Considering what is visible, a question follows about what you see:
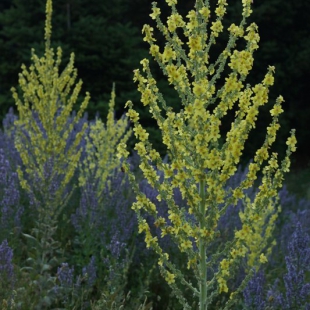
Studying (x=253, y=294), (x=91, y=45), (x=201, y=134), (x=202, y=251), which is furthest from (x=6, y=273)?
(x=91, y=45)

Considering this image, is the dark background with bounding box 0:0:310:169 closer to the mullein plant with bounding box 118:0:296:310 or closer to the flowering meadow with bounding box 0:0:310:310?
the flowering meadow with bounding box 0:0:310:310

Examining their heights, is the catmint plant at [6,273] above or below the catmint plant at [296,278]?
below

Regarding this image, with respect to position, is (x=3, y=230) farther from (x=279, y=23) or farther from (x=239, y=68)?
(x=279, y=23)

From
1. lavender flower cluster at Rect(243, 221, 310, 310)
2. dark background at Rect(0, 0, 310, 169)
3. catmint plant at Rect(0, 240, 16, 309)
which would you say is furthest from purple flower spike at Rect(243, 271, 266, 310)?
dark background at Rect(0, 0, 310, 169)

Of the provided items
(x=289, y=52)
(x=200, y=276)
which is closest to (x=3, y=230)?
(x=200, y=276)

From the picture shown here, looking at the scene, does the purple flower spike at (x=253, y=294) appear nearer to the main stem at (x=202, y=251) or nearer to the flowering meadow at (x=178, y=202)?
the flowering meadow at (x=178, y=202)

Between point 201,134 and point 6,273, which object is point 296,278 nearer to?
point 201,134

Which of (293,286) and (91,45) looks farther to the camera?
(91,45)

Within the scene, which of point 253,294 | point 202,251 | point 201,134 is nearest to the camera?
point 201,134

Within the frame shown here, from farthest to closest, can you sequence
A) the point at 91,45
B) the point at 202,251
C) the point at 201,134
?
the point at 91,45
the point at 202,251
the point at 201,134

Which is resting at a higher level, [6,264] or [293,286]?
[293,286]

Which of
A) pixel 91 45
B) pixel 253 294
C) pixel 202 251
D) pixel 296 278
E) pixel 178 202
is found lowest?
pixel 202 251

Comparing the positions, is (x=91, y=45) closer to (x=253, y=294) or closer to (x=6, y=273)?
(x=6, y=273)

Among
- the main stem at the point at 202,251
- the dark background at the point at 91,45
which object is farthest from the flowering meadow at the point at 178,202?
the dark background at the point at 91,45
